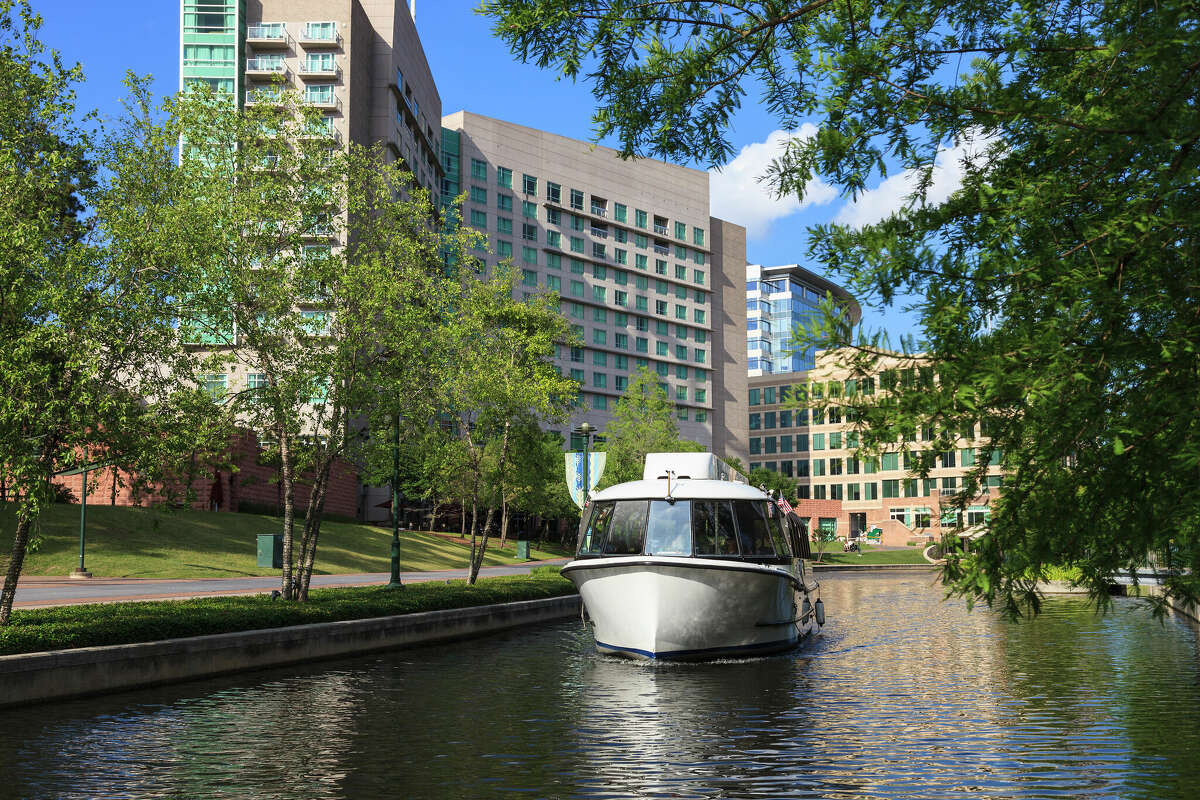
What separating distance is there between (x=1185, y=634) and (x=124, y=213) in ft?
79.6

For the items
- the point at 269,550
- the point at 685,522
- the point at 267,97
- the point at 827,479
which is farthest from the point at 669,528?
the point at 827,479

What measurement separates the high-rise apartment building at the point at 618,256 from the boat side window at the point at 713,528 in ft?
286

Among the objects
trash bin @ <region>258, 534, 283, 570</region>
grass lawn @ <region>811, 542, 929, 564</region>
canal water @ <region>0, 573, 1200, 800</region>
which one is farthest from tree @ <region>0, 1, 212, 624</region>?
grass lawn @ <region>811, 542, 929, 564</region>

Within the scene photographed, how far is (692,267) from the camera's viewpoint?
135 metres

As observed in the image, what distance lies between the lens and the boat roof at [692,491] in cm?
2141

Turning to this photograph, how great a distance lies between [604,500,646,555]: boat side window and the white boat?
24 millimetres

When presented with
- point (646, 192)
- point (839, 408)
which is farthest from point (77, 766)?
point (646, 192)

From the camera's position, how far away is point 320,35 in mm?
85375

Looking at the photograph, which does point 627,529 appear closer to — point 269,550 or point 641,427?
point 269,550

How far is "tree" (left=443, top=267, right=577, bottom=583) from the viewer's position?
111 feet

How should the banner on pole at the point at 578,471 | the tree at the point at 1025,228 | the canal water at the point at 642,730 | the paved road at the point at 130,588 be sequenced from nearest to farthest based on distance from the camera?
the tree at the point at 1025,228, the canal water at the point at 642,730, the paved road at the point at 130,588, the banner on pole at the point at 578,471

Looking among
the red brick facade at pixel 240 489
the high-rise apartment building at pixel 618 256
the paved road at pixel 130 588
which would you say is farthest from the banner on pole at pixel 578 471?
the high-rise apartment building at pixel 618 256

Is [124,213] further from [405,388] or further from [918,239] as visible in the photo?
[918,239]

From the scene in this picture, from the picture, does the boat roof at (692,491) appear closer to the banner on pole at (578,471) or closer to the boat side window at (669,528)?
the boat side window at (669,528)
